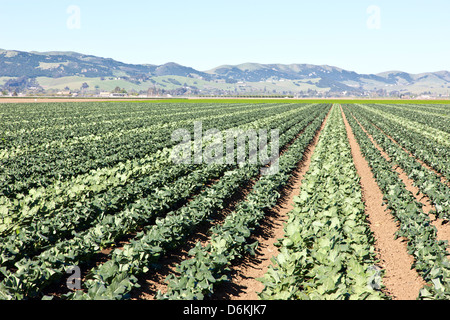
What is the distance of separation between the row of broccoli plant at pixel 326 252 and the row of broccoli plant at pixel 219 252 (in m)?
0.92

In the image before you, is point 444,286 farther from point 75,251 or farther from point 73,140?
point 73,140

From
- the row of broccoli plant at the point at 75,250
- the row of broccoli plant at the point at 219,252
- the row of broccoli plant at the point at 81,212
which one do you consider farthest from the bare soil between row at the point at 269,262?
the row of broccoli plant at the point at 81,212

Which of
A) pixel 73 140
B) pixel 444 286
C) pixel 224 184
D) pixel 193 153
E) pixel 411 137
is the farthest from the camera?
pixel 411 137

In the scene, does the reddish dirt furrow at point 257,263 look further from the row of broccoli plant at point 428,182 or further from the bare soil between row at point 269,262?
the row of broccoli plant at point 428,182

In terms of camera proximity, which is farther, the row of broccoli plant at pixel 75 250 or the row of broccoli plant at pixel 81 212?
the row of broccoli plant at pixel 81 212

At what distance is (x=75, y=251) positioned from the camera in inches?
263

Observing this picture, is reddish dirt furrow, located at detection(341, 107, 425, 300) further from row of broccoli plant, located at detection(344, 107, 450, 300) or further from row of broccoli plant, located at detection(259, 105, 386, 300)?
row of broccoli plant, located at detection(259, 105, 386, 300)

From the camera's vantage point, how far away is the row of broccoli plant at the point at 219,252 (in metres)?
5.51

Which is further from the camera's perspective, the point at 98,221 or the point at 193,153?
the point at 193,153

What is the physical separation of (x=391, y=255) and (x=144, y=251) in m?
6.16

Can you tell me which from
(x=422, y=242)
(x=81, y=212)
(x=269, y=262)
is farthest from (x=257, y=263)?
(x=81, y=212)

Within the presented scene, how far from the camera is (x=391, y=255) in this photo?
26.8 ft
